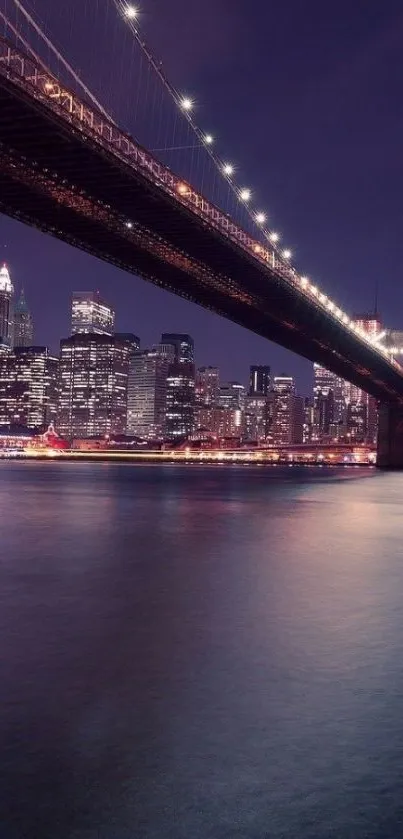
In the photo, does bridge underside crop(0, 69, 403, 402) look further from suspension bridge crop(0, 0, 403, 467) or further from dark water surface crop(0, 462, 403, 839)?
dark water surface crop(0, 462, 403, 839)

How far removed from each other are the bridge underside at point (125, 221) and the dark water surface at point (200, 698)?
20.7 m

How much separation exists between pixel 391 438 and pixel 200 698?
318ft

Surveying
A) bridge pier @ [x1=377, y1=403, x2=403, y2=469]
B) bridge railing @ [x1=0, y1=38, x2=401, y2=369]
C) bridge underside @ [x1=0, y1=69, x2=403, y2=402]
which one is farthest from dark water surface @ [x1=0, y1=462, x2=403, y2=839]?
bridge pier @ [x1=377, y1=403, x2=403, y2=469]

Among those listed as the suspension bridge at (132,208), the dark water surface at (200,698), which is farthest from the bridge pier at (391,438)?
the dark water surface at (200,698)

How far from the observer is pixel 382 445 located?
99.8 metres

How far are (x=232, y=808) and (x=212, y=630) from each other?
4.06 meters

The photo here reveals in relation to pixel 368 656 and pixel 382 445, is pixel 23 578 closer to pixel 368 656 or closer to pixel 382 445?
pixel 368 656

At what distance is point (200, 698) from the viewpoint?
5359 mm

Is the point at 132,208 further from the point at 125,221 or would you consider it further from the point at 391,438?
the point at 391,438

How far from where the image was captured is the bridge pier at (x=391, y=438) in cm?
9919

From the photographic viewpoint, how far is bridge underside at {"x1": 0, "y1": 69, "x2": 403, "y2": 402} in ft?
97.9

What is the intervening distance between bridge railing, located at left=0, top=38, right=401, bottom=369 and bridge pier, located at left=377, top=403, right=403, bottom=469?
49.0m

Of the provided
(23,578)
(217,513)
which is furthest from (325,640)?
(217,513)

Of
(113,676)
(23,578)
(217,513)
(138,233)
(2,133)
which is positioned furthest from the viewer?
(138,233)
